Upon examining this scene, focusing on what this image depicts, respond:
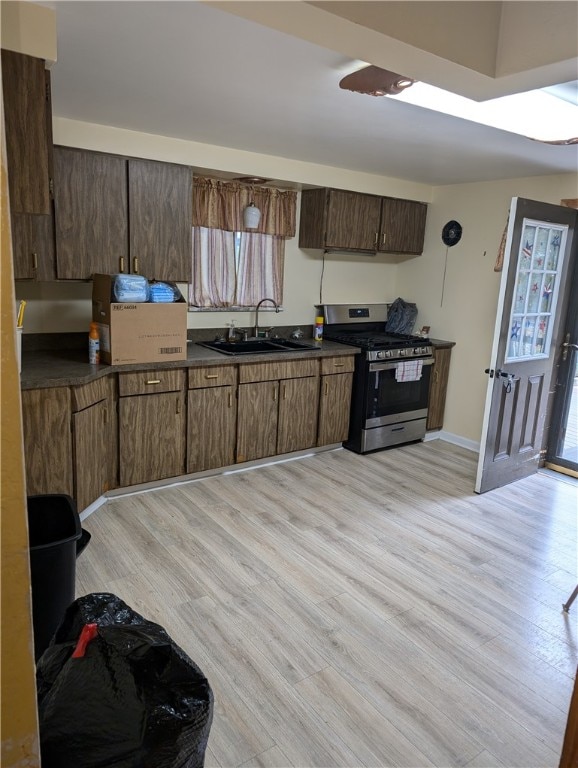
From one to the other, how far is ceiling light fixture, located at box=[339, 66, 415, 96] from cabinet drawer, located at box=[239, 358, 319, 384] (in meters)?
2.13

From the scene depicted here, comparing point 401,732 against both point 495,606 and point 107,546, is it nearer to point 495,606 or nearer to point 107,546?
point 495,606

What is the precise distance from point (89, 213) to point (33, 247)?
407 millimetres

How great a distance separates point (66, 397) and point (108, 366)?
433mm

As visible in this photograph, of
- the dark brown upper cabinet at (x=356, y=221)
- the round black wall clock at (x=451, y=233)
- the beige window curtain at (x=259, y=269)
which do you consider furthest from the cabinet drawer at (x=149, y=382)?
the round black wall clock at (x=451, y=233)

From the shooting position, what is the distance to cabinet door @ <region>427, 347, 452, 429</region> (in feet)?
16.1

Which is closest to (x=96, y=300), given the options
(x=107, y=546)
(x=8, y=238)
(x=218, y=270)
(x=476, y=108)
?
(x=218, y=270)

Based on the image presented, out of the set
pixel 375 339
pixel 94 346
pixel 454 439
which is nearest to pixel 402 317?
pixel 375 339

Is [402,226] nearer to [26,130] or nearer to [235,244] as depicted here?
[235,244]

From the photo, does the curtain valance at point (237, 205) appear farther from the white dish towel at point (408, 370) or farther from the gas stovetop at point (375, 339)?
the white dish towel at point (408, 370)

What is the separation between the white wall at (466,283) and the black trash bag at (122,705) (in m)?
4.09

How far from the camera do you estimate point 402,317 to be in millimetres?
5230

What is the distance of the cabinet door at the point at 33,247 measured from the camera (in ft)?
9.87

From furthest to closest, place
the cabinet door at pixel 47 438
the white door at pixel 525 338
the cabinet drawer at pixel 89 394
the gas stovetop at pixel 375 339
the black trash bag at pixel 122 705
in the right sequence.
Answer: the gas stovetop at pixel 375 339
the white door at pixel 525 338
the cabinet drawer at pixel 89 394
the cabinet door at pixel 47 438
the black trash bag at pixel 122 705

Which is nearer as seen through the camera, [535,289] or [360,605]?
[360,605]
